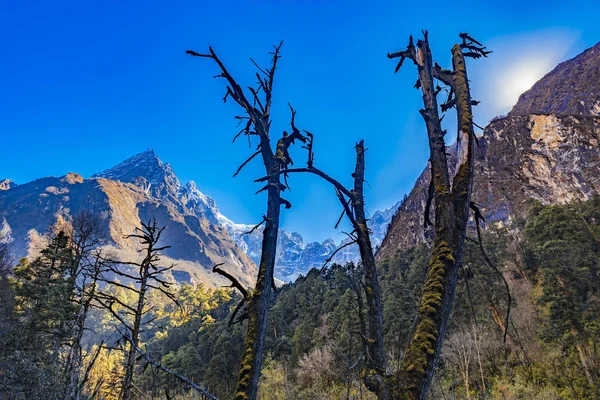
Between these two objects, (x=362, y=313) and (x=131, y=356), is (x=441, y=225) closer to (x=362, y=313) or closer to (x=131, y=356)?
(x=362, y=313)

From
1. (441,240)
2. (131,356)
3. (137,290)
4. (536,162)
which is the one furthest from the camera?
(536,162)

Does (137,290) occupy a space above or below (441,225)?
above

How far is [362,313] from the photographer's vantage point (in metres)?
2.50

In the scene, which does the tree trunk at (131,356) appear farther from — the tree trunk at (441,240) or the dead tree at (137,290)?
the tree trunk at (441,240)

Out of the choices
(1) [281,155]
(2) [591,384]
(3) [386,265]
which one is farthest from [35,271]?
(3) [386,265]

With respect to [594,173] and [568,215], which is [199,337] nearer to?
[568,215]

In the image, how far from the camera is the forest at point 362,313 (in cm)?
195

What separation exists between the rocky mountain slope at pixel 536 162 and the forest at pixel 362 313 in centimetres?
2678

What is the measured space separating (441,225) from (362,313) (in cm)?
101

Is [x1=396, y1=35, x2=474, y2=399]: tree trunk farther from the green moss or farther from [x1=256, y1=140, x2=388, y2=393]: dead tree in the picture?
[x1=256, y1=140, x2=388, y2=393]: dead tree

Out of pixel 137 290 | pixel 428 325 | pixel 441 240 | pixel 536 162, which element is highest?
pixel 536 162

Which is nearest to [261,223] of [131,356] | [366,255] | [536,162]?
[366,255]

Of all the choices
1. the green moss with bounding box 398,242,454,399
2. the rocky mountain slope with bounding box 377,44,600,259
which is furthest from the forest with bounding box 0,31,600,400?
the rocky mountain slope with bounding box 377,44,600,259

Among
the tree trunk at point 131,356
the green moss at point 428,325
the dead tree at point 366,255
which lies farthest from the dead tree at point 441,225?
the tree trunk at point 131,356
